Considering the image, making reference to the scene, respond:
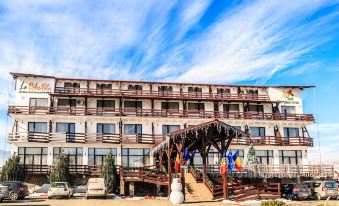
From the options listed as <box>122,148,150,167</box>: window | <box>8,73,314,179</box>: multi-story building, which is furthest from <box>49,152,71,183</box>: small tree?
<box>122,148,150,167</box>: window

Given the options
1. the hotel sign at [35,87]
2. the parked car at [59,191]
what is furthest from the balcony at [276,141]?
the parked car at [59,191]

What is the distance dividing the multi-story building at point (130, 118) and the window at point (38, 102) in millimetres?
110

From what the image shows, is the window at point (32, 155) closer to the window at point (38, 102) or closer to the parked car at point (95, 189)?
the window at point (38, 102)

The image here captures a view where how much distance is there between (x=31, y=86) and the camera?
47.4 metres

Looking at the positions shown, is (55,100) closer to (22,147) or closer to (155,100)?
(22,147)

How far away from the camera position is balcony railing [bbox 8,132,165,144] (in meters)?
44.6

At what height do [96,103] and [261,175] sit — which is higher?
[96,103]

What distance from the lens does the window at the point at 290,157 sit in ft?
164

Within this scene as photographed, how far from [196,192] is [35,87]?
84.9 feet

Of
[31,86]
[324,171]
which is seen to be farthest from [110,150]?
[324,171]

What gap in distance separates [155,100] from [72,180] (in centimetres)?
1352

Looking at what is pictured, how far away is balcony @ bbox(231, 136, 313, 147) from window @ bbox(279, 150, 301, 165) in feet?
3.48

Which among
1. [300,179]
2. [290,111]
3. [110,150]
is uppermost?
→ [290,111]

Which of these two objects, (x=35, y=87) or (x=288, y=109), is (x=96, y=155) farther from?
(x=288, y=109)
